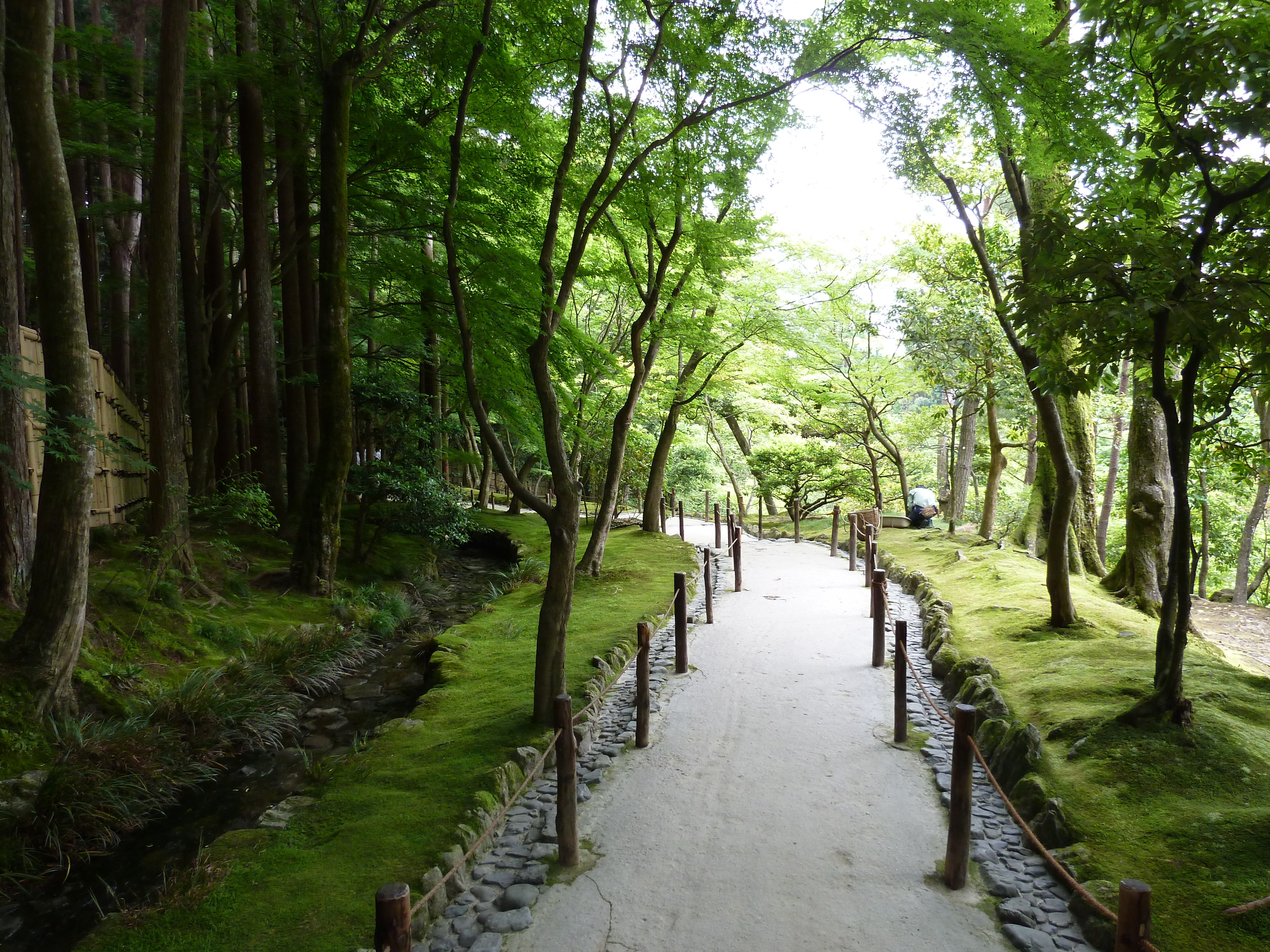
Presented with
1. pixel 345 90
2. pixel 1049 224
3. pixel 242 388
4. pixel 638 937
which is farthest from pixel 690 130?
pixel 242 388

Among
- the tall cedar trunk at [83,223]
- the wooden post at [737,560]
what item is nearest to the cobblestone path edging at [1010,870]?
the wooden post at [737,560]

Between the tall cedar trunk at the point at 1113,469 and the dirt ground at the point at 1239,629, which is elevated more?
the tall cedar trunk at the point at 1113,469

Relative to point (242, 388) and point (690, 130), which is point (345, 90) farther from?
point (242, 388)

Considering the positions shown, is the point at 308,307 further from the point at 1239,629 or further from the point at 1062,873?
the point at 1239,629

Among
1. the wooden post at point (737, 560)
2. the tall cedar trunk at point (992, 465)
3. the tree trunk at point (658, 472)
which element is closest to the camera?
the wooden post at point (737, 560)

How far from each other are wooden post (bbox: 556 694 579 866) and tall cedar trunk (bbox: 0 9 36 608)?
4489 millimetres

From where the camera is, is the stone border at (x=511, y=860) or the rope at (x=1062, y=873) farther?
the stone border at (x=511, y=860)

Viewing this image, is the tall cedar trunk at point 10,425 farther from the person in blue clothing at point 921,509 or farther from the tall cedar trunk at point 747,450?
the person in blue clothing at point 921,509

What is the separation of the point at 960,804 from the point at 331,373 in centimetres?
863

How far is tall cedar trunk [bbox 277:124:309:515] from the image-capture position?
11539 mm

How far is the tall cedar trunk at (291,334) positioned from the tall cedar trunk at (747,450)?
12846 mm

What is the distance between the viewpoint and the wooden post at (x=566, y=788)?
4.41 m

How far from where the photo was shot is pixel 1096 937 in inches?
138

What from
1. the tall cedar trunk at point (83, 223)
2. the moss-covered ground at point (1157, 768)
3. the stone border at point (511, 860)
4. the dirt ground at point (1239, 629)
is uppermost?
the tall cedar trunk at point (83, 223)
